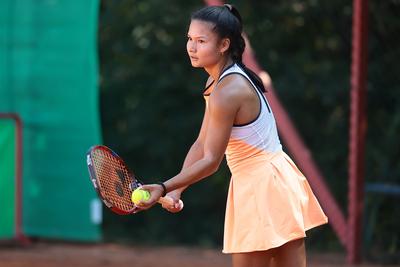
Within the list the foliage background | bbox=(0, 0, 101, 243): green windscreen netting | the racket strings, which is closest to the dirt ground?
bbox=(0, 0, 101, 243): green windscreen netting

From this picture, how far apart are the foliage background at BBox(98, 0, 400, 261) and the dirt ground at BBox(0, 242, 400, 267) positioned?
50.8 inches

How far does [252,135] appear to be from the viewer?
3670 mm

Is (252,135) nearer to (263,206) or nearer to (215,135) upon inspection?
(215,135)

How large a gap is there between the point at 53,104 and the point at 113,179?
15.3 ft

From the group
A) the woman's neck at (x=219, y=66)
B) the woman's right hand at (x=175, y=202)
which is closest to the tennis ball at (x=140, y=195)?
the woman's right hand at (x=175, y=202)

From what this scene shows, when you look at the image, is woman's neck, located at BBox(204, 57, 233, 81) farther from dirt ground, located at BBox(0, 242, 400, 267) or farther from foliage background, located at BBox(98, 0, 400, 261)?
foliage background, located at BBox(98, 0, 400, 261)

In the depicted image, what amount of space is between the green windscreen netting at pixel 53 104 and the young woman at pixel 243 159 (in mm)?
4463

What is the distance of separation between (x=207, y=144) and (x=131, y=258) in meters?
4.57

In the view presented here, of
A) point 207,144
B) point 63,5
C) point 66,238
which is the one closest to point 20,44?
point 63,5

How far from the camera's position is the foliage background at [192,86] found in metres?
10.2

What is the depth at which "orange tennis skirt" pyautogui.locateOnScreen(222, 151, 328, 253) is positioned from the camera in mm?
3641

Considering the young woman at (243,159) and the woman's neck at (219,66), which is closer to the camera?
the young woman at (243,159)

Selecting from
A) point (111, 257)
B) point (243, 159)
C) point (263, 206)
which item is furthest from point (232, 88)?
point (111, 257)

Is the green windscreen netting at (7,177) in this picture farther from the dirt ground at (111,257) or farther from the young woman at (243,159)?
the young woman at (243,159)
